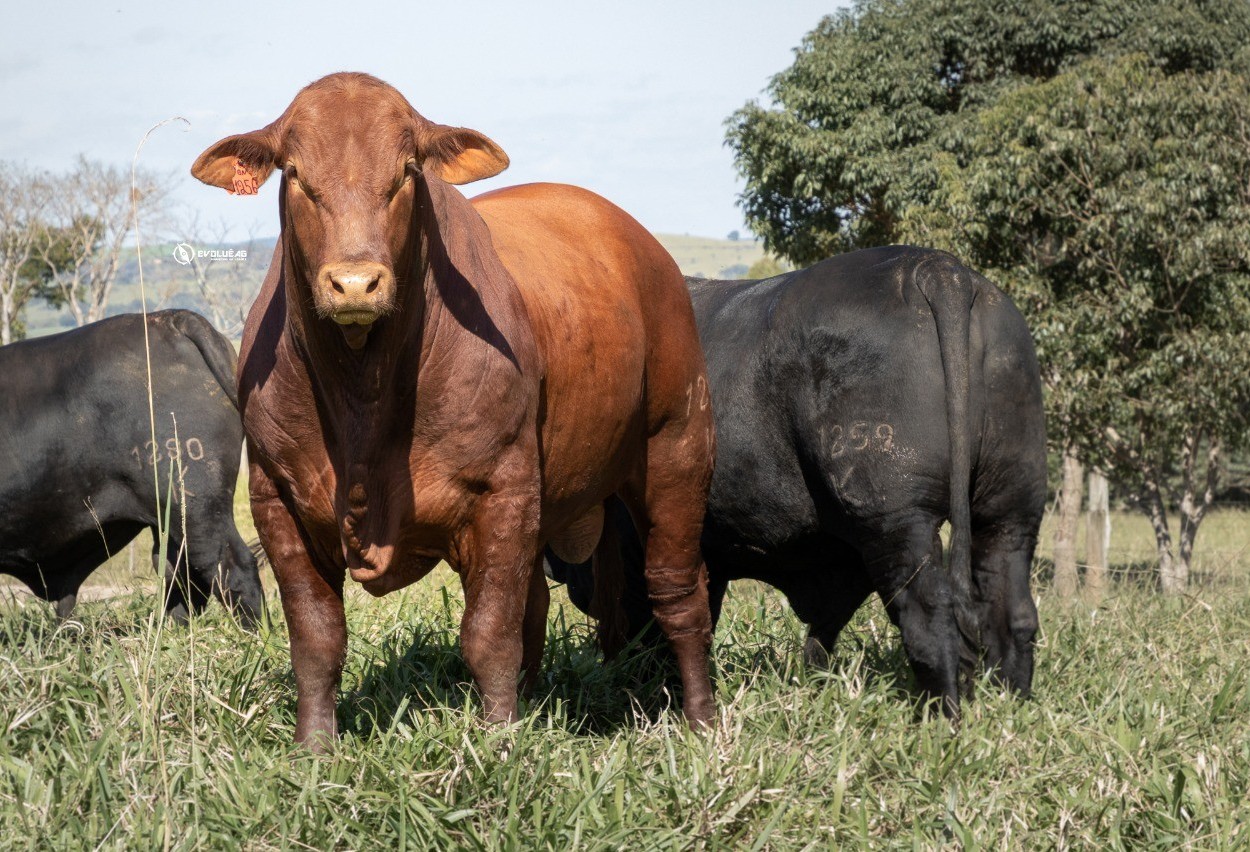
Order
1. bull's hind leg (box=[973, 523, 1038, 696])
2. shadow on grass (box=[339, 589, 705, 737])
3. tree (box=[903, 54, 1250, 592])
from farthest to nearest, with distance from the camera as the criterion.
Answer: tree (box=[903, 54, 1250, 592]), bull's hind leg (box=[973, 523, 1038, 696]), shadow on grass (box=[339, 589, 705, 737])

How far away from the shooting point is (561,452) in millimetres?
3883

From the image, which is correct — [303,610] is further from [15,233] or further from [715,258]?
[715,258]

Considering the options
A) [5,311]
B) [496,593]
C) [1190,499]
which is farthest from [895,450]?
[5,311]

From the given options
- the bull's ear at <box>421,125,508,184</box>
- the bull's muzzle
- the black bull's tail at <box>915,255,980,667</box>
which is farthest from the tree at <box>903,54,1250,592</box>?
the bull's muzzle

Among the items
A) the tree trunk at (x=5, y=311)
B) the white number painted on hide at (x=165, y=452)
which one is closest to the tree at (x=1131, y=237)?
the white number painted on hide at (x=165, y=452)

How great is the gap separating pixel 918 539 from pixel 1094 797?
1.26m

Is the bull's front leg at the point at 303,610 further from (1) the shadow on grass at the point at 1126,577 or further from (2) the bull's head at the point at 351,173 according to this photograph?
(1) the shadow on grass at the point at 1126,577

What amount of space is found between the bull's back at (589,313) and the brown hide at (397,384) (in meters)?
0.01

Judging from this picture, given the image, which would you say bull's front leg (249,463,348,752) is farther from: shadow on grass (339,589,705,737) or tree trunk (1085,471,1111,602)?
tree trunk (1085,471,1111,602)

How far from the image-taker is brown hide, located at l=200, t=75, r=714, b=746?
124 inches

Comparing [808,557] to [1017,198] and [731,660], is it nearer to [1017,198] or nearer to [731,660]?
[731,660]

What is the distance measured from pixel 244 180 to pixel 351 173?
0.41 metres

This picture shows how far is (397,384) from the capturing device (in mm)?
3414

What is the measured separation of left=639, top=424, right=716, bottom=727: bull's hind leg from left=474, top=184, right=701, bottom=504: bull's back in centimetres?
18
